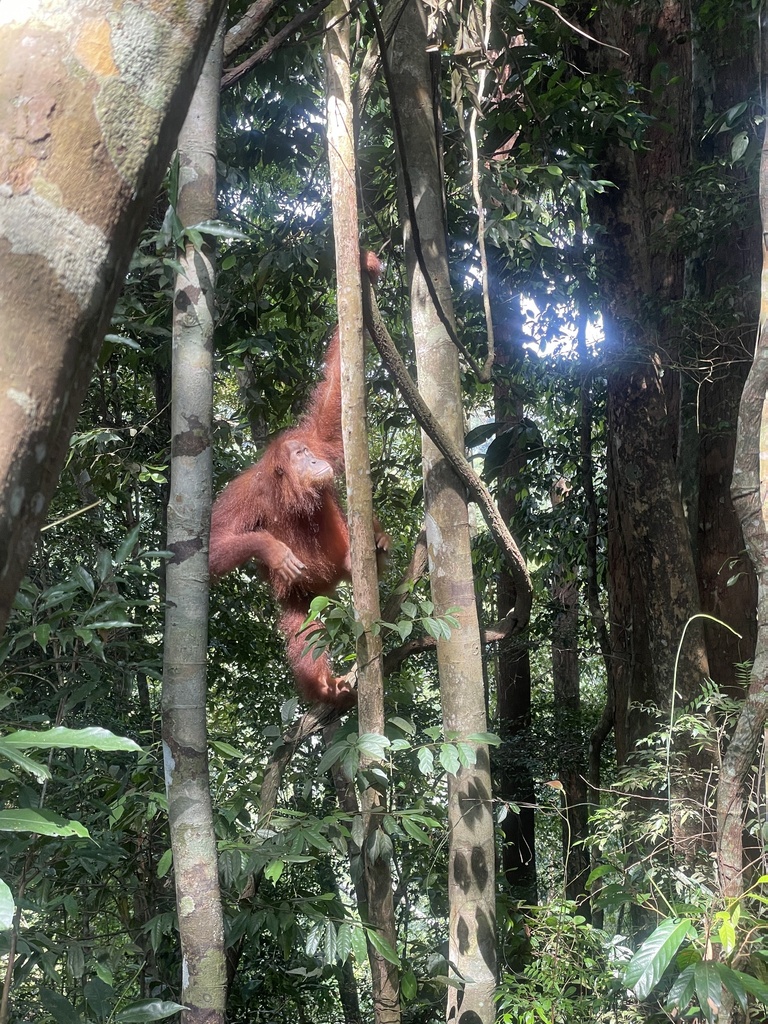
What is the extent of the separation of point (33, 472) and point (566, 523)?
14.7 ft

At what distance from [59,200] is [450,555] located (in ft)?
5.77

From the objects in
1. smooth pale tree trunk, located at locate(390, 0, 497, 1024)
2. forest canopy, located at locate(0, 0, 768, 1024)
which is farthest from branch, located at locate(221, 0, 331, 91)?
smooth pale tree trunk, located at locate(390, 0, 497, 1024)

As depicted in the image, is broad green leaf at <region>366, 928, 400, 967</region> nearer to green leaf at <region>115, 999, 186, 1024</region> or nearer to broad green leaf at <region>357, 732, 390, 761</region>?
broad green leaf at <region>357, 732, 390, 761</region>

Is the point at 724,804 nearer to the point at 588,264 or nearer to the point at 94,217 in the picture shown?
the point at 94,217

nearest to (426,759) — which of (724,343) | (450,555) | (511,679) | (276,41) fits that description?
(450,555)

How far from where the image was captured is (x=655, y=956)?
1.77 m

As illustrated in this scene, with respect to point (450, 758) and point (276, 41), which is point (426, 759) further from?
point (276, 41)

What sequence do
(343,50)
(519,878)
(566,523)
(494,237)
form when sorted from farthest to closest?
1. (519,878)
2. (566,523)
3. (494,237)
4. (343,50)

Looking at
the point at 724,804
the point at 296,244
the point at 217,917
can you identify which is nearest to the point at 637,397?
the point at 296,244

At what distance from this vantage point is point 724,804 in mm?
2113

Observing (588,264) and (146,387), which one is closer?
(588,264)

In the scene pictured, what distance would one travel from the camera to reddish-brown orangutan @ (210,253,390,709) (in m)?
3.40

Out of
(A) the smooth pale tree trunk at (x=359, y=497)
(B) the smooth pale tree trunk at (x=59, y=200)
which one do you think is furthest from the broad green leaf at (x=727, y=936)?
(B) the smooth pale tree trunk at (x=59, y=200)

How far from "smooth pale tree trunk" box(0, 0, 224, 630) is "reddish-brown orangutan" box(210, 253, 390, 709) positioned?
8.98 ft
